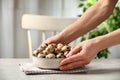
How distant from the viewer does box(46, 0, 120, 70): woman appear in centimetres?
105

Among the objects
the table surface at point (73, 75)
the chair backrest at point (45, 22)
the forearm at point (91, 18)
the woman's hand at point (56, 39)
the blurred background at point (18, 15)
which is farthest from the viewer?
the blurred background at point (18, 15)

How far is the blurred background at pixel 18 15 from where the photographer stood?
8.86ft

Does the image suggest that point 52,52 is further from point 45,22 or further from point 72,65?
point 45,22

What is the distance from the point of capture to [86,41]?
1116mm

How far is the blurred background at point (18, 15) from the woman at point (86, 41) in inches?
52.4

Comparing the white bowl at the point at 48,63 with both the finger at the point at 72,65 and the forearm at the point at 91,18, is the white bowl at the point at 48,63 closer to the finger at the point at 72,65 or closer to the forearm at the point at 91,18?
the finger at the point at 72,65

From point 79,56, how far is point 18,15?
1.78 meters

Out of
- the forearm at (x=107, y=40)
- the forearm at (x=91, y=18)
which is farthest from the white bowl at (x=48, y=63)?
the forearm at (x=91, y=18)

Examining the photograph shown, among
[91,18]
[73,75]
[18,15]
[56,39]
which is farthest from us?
[18,15]

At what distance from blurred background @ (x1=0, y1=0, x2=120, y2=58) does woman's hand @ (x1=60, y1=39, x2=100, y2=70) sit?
1.71m

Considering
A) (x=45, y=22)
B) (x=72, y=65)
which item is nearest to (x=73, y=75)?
(x=72, y=65)

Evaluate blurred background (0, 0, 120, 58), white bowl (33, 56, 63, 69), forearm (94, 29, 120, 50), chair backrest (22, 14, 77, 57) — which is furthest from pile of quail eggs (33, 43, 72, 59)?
blurred background (0, 0, 120, 58)

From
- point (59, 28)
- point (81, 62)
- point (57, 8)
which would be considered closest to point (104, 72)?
point (81, 62)

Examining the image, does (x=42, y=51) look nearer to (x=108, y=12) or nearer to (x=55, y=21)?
(x=108, y=12)
